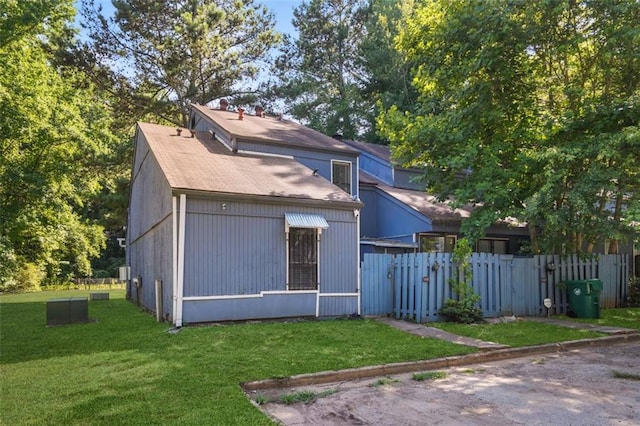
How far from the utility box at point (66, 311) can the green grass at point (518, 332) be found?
805cm

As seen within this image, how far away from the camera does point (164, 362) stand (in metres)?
6.38

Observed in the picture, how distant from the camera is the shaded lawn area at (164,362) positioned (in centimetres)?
448

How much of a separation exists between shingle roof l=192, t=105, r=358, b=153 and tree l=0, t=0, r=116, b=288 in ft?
20.0

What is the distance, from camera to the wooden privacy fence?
1069cm

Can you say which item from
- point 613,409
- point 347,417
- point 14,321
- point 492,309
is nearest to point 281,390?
point 347,417

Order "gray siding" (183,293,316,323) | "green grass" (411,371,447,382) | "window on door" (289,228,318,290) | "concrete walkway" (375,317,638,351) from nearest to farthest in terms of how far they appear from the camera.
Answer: "green grass" (411,371,447,382) < "concrete walkway" (375,317,638,351) < "gray siding" (183,293,316,323) < "window on door" (289,228,318,290)

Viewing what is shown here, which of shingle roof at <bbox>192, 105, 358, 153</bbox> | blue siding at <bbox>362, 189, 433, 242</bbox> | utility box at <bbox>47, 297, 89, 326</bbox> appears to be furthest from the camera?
blue siding at <bbox>362, 189, 433, 242</bbox>

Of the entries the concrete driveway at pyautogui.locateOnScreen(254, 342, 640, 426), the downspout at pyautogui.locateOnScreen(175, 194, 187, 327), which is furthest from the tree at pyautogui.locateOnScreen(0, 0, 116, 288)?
the concrete driveway at pyautogui.locateOnScreen(254, 342, 640, 426)

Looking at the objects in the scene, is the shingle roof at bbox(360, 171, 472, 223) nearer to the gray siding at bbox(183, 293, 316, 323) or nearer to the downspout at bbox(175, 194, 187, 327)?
the gray siding at bbox(183, 293, 316, 323)

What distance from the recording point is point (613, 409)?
15.8 ft

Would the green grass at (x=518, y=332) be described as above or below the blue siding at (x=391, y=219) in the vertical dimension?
below

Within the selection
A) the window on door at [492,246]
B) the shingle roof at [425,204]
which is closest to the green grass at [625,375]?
the shingle roof at [425,204]

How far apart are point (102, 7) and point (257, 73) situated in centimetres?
943

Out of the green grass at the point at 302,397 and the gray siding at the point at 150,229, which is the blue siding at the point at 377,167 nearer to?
the gray siding at the point at 150,229
